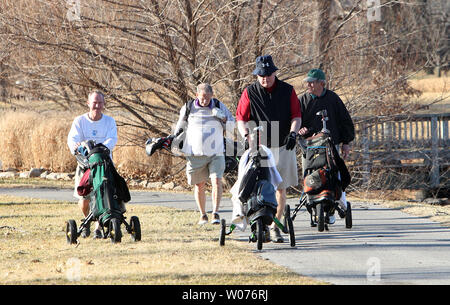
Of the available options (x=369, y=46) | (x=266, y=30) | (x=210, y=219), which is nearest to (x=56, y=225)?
(x=210, y=219)

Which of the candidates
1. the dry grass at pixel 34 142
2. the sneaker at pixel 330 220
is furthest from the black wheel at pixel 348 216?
the dry grass at pixel 34 142

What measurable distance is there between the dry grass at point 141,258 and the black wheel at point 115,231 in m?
0.08

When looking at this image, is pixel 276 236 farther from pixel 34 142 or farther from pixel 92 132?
pixel 34 142

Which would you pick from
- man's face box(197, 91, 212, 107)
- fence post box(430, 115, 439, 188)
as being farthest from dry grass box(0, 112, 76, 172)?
man's face box(197, 91, 212, 107)

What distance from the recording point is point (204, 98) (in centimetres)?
1025

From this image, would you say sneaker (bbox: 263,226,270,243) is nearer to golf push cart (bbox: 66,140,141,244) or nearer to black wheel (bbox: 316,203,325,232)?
black wheel (bbox: 316,203,325,232)

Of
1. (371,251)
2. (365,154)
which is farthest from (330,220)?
(365,154)

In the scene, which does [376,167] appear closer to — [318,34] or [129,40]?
[318,34]

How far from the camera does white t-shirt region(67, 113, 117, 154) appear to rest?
9391mm

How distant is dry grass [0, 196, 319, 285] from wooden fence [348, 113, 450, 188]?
6.47 metres

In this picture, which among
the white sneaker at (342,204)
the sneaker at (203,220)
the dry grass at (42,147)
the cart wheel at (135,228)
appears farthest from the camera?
the dry grass at (42,147)

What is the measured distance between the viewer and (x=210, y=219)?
37.4 ft

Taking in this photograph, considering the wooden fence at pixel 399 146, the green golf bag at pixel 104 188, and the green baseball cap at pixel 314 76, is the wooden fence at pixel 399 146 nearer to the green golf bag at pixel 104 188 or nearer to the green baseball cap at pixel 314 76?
the green baseball cap at pixel 314 76

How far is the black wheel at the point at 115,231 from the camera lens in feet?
29.1
